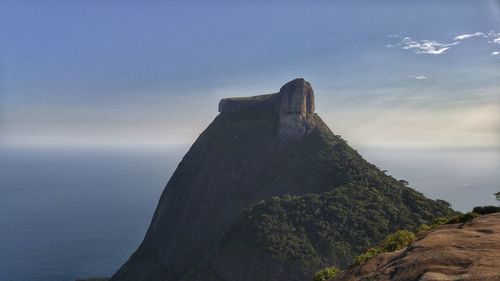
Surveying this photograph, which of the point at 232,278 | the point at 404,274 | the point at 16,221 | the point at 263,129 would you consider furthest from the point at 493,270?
the point at 16,221

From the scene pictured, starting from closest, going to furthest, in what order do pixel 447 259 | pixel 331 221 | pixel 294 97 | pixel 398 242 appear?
pixel 447 259 < pixel 398 242 < pixel 331 221 < pixel 294 97

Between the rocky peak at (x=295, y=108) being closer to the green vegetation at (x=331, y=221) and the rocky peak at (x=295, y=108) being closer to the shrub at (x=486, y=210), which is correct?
the green vegetation at (x=331, y=221)

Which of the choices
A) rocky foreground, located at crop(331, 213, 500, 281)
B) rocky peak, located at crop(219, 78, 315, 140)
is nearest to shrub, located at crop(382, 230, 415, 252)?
rocky foreground, located at crop(331, 213, 500, 281)

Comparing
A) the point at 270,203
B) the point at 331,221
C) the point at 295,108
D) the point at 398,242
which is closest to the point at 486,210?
the point at 398,242

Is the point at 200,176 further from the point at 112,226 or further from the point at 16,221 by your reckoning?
the point at 16,221

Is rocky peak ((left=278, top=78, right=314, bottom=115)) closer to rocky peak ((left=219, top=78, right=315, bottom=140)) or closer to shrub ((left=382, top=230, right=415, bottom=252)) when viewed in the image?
rocky peak ((left=219, top=78, right=315, bottom=140))

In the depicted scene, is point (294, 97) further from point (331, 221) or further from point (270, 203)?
point (331, 221)

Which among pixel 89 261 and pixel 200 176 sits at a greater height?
pixel 200 176
